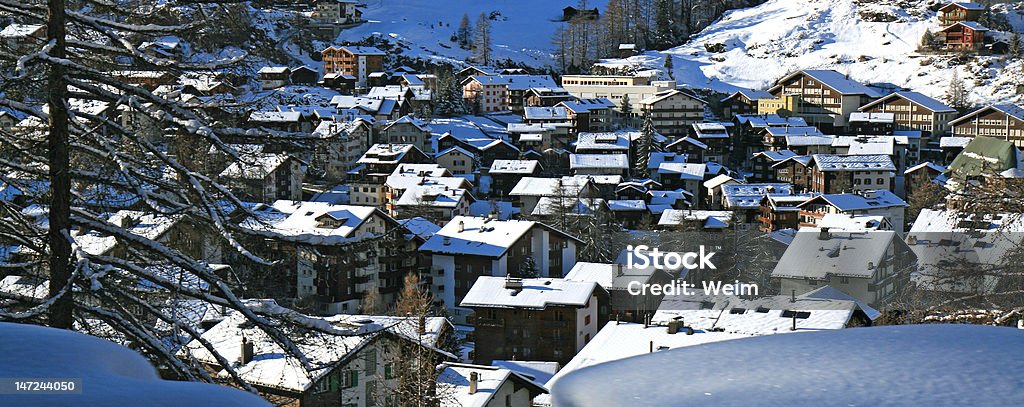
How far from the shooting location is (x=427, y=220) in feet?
56.9

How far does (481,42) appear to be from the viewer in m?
35.2

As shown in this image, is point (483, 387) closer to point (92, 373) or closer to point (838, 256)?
point (838, 256)

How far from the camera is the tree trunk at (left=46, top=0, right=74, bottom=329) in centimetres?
202

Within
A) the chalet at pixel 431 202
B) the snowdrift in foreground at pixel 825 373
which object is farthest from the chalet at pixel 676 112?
the snowdrift in foreground at pixel 825 373

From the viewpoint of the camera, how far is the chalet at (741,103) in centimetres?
2891

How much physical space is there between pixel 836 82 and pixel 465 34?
490 inches

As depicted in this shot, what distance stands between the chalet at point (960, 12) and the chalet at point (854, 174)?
1204 cm

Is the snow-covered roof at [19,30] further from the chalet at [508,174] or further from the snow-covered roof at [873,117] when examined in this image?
the snow-covered roof at [873,117]

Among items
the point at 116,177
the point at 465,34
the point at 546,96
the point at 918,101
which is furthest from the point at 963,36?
the point at 116,177

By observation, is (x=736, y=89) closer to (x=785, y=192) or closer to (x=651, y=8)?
(x=651, y=8)

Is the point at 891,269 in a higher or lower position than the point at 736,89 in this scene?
lower

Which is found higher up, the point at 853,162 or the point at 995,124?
the point at 995,124

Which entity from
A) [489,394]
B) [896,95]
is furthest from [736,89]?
[489,394]

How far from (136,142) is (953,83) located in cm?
2900
